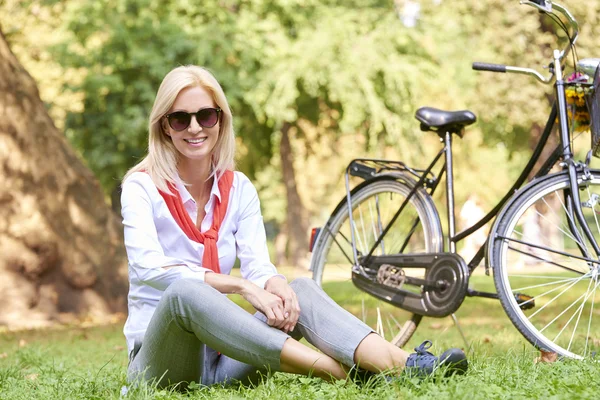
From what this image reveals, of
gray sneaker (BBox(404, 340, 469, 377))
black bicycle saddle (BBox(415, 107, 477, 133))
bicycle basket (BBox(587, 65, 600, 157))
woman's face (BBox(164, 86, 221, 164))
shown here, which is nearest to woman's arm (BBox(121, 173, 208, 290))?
woman's face (BBox(164, 86, 221, 164))

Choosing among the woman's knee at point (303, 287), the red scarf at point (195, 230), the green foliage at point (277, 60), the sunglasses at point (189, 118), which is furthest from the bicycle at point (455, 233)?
the green foliage at point (277, 60)

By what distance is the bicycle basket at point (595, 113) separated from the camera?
4.04 metres

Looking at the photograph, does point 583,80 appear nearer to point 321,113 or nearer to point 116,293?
point 116,293

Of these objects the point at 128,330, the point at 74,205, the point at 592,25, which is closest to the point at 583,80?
the point at 128,330

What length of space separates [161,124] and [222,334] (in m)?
1.02

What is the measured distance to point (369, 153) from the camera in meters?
19.9

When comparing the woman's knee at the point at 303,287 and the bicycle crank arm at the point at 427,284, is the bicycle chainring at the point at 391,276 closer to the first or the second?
the bicycle crank arm at the point at 427,284

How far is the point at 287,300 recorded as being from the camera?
3299 mm

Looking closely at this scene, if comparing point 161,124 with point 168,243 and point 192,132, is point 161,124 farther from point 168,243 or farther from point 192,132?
point 168,243

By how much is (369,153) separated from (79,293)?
11762 mm

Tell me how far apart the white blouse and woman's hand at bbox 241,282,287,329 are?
0.20 m

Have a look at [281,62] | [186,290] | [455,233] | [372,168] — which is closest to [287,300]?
[186,290]

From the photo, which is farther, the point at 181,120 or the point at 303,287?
the point at 181,120

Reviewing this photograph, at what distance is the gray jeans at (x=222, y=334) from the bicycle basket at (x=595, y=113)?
64.1 inches
